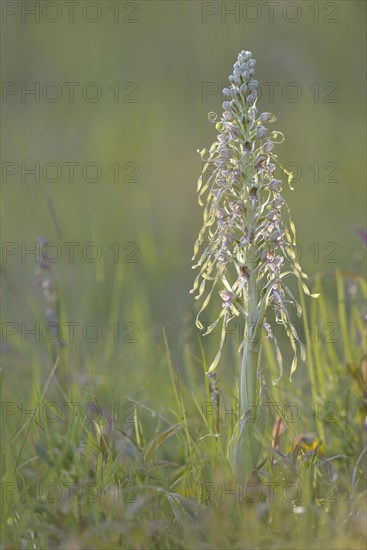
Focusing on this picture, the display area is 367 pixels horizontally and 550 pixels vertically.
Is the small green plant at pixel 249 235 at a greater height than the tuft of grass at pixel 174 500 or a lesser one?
→ greater

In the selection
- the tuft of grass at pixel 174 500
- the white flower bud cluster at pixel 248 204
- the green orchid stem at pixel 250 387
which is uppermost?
the white flower bud cluster at pixel 248 204

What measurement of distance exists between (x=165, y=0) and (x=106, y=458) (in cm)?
994

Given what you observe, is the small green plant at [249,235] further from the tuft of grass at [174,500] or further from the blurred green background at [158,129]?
the blurred green background at [158,129]

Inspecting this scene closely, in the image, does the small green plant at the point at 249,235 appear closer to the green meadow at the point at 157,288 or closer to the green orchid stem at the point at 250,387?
the green orchid stem at the point at 250,387

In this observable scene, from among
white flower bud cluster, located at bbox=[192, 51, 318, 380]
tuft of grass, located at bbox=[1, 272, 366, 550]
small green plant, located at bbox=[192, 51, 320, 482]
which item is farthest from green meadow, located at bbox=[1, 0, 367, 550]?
white flower bud cluster, located at bbox=[192, 51, 318, 380]

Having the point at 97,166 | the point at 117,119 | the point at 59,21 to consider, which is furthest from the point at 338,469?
the point at 59,21

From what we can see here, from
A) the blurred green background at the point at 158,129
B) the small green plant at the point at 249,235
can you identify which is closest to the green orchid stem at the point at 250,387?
the small green plant at the point at 249,235

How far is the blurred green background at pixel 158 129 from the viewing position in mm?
6711

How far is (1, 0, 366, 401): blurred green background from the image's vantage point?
22.0 feet

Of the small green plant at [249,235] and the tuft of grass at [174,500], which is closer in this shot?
the tuft of grass at [174,500]

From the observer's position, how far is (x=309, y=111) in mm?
8961

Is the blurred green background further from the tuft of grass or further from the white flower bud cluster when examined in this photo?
the white flower bud cluster

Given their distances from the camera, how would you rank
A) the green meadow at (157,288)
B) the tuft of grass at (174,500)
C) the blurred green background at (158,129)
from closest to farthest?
the tuft of grass at (174,500) → the green meadow at (157,288) → the blurred green background at (158,129)

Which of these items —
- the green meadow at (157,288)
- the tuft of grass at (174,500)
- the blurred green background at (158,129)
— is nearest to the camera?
the tuft of grass at (174,500)
